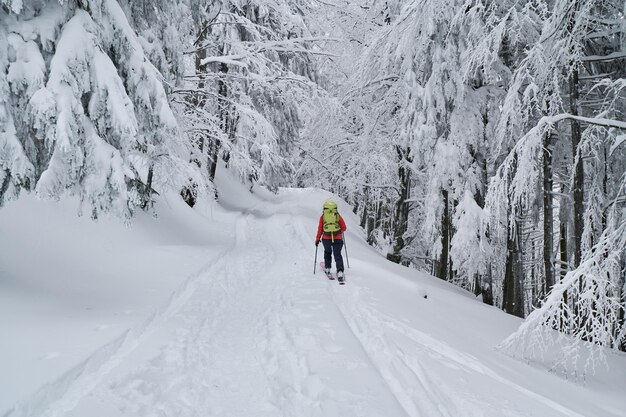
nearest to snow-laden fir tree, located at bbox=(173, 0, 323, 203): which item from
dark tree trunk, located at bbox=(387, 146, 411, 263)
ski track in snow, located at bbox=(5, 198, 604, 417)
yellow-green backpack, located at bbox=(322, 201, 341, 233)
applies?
yellow-green backpack, located at bbox=(322, 201, 341, 233)

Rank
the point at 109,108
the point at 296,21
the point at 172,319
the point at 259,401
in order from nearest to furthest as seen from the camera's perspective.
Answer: the point at 259,401 < the point at 109,108 < the point at 172,319 < the point at 296,21

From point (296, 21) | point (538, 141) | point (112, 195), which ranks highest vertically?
point (296, 21)

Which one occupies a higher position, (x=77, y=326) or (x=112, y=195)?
(x=112, y=195)

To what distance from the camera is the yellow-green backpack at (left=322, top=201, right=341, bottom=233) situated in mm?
9727

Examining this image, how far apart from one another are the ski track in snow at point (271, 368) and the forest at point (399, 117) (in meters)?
A: 1.70

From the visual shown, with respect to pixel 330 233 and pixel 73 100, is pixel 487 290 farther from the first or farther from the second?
pixel 73 100

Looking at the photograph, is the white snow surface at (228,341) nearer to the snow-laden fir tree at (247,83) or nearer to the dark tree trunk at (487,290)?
the dark tree trunk at (487,290)

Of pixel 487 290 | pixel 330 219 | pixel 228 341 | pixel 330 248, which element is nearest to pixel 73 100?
pixel 228 341

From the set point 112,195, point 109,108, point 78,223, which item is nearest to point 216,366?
point 112,195

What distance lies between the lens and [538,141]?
570 centimetres

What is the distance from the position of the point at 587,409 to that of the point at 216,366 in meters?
4.33

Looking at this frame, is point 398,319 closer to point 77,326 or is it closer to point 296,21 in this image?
point 77,326

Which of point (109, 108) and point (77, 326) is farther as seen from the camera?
point (109, 108)

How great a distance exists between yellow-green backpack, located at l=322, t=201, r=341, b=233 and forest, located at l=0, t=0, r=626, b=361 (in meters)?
3.18
